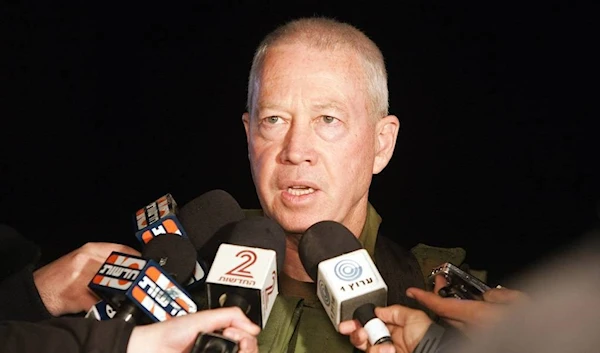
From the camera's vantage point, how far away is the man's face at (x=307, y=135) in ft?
5.80

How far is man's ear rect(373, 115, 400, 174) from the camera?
2.01 metres

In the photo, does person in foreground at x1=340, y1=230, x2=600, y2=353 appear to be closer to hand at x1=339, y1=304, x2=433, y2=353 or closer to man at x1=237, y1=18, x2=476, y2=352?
hand at x1=339, y1=304, x2=433, y2=353

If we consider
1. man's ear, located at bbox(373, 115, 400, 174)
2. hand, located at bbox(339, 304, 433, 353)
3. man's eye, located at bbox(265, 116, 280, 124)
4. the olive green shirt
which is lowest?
the olive green shirt

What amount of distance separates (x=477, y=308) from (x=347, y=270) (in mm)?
300

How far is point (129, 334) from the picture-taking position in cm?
128

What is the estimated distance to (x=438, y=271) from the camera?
1.73 meters

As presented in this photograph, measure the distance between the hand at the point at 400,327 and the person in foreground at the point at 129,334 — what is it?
0.23 metres

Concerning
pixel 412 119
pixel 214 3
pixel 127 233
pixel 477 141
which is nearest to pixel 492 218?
pixel 477 141

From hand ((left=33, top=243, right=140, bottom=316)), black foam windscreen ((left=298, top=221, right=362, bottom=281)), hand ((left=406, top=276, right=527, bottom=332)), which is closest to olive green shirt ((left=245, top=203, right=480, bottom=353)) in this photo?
black foam windscreen ((left=298, top=221, right=362, bottom=281))

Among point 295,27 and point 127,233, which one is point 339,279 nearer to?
point 295,27

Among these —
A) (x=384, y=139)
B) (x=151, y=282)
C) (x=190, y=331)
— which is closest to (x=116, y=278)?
(x=151, y=282)

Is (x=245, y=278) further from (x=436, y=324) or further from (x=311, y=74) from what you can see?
(x=311, y=74)

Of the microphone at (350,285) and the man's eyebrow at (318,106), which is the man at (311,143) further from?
the microphone at (350,285)

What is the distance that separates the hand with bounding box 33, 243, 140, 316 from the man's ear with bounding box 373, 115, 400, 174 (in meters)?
0.79
